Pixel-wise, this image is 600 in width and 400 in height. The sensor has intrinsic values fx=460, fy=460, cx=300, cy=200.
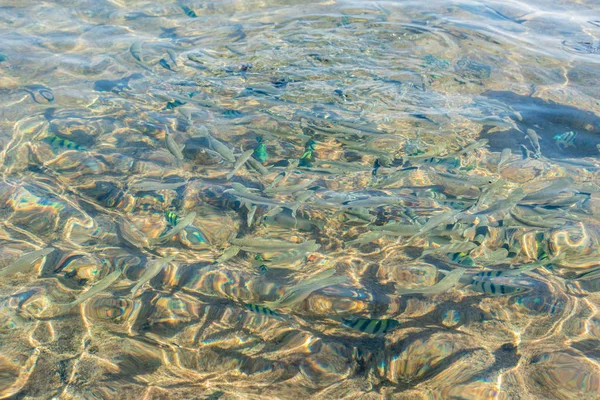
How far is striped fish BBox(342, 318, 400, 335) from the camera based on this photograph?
3.30m

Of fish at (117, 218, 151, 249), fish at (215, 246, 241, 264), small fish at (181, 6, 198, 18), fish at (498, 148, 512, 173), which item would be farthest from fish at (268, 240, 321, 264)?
small fish at (181, 6, 198, 18)

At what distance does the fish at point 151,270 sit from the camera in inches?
141

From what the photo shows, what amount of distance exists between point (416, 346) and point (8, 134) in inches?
202

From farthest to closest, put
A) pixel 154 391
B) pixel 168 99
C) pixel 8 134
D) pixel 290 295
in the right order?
pixel 168 99
pixel 8 134
pixel 290 295
pixel 154 391

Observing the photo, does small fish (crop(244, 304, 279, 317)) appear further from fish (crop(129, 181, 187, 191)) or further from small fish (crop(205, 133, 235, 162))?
small fish (crop(205, 133, 235, 162))

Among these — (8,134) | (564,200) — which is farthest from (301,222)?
(8,134)

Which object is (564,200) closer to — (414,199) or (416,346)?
(414,199)

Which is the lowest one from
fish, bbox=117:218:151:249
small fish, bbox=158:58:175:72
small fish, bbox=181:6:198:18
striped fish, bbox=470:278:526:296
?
fish, bbox=117:218:151:249

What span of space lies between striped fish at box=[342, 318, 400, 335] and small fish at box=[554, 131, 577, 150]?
3.91 metres

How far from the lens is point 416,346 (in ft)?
10.7

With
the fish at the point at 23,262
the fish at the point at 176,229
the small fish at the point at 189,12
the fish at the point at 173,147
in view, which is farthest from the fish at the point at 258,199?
the small fish at the point at 189,12

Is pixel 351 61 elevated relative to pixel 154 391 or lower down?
elevated

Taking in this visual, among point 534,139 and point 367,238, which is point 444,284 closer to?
point 367,238

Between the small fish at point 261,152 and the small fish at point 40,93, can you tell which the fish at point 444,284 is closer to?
the small fish at point 261,152
